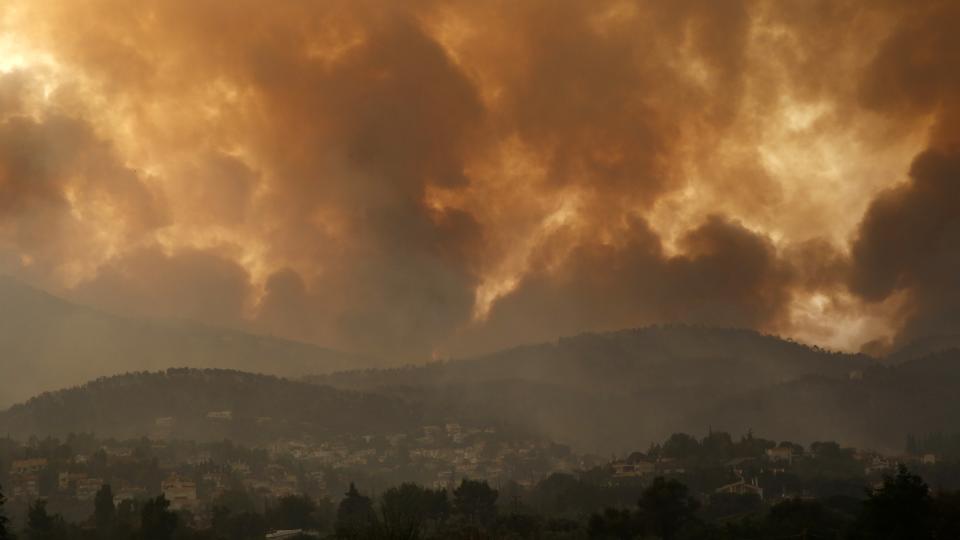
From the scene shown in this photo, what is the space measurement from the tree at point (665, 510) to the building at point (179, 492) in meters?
61.8

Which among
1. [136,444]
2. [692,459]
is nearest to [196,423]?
[136,444]

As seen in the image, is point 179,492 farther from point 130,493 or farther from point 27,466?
point 27,466

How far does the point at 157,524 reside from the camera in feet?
279

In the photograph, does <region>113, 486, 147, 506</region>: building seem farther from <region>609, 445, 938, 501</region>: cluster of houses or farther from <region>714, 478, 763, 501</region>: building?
<region>714, 478, 763, 501</region>: building

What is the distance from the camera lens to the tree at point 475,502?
97975 mm

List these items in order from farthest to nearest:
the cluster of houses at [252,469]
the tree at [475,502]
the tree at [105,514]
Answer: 1. the cluster of houses at [252,469]
2. the tree at [475,502]
3. the tree at [105,514]

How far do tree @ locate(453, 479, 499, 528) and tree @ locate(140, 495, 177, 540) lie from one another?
25174 millimetres

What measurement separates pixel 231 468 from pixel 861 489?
8454cm

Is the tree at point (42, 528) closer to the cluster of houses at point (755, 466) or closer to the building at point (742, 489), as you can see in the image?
the building at point (742, 489)

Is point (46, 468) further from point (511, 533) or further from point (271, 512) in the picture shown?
point (511, 533)

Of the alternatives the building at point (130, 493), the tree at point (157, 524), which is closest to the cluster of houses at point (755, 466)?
the tree at point (157, 524)

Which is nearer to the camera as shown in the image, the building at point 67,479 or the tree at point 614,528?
the tree at point 614,528

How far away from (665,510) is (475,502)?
21.2 metres

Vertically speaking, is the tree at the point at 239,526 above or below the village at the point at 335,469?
below
